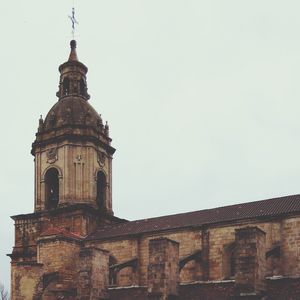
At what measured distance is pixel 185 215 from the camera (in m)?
37.1

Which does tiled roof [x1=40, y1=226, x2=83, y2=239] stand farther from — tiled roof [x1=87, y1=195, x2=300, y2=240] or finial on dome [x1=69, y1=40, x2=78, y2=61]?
finial on dome [x1=69, y1=40, x2=78, y2=61]

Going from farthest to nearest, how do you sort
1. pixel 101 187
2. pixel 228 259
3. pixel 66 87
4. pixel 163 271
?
1. pixel 66 87
2. pixel 101 187
3. pixel 228 259
4. pixel 163 271

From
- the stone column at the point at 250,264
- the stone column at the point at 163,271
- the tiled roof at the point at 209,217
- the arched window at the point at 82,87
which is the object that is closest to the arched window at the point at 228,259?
the tiled roof at the point at 209,217

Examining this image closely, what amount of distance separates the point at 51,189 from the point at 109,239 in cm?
665

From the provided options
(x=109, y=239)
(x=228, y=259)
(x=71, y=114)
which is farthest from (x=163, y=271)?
(x=71, y=114)

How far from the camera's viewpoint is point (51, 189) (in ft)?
138

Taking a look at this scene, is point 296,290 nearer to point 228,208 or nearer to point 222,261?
point 222,261

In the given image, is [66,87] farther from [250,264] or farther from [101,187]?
[250,264]

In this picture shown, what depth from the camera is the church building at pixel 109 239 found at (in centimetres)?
2841

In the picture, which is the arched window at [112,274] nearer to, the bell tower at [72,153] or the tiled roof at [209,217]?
the tiled roof at [209,217]

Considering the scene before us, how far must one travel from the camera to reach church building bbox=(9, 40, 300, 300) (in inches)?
1118

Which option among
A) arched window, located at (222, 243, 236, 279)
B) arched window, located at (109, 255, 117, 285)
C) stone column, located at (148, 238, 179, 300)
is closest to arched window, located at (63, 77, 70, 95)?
arched window, located at (109, 255, 117, 285)

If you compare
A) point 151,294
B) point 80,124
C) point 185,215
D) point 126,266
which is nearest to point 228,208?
point 185,215

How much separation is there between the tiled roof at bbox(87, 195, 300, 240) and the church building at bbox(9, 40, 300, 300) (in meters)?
0.07
